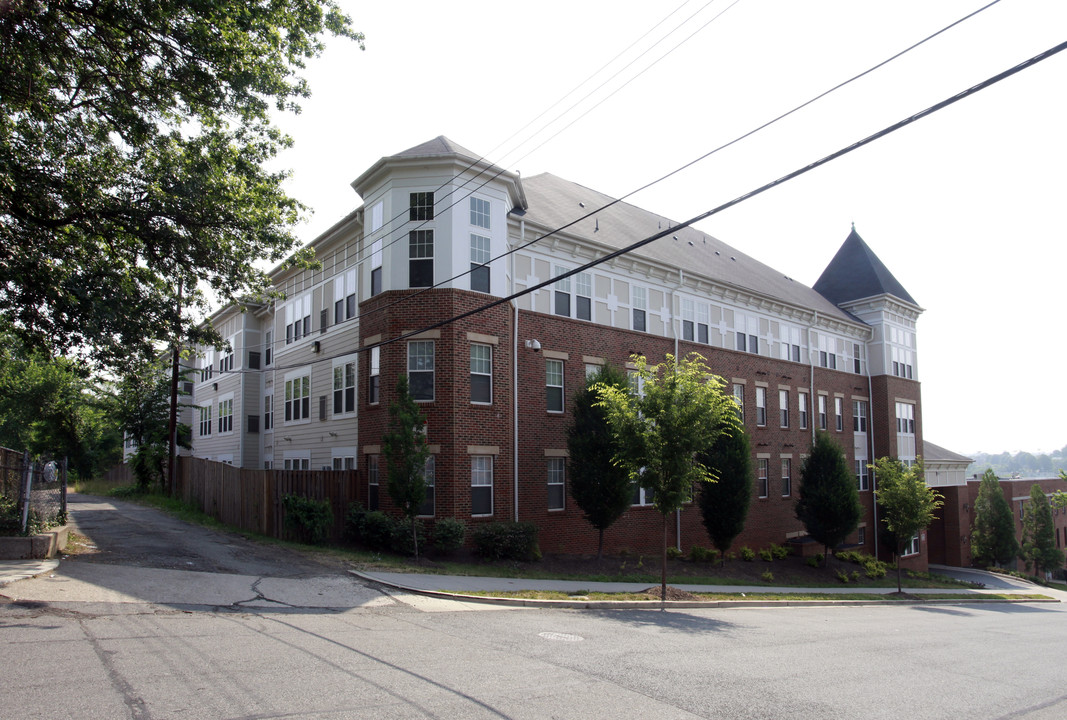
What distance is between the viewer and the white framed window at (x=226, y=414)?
35.3 metres

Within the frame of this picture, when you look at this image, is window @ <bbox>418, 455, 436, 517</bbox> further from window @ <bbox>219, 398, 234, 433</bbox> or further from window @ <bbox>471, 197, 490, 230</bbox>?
window @ <bbox>219, 398, 234, 433</bbox>

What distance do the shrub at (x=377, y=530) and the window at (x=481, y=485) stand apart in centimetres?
252

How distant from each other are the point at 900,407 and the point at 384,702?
137 ft

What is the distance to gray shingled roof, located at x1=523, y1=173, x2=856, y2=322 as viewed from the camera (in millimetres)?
26531

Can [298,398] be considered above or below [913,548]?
above

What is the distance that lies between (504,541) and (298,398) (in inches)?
489

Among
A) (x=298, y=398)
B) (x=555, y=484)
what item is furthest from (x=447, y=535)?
(x=298, y=398)

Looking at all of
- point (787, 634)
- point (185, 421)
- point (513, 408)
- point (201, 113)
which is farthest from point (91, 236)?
point (185, 421)

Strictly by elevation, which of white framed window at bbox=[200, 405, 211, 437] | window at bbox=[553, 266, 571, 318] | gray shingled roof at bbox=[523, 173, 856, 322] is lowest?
white framed window at bbox=[200, 405, 211, 437]

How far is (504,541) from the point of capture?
1931 centimetres

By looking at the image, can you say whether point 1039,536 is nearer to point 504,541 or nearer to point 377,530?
point 504,541

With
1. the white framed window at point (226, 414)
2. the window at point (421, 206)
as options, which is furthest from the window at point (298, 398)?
the window at point (421, 206)

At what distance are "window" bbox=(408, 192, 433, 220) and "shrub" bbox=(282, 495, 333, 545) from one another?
856cm

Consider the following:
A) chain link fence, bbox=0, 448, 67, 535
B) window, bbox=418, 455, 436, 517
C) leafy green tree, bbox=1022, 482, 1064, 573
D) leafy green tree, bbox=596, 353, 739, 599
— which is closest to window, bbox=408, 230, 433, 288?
window, bbox=418, 455, 436, 517
